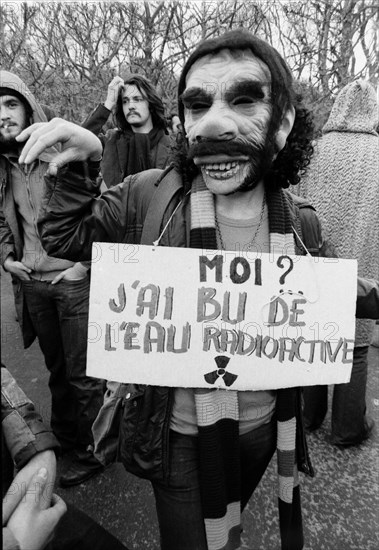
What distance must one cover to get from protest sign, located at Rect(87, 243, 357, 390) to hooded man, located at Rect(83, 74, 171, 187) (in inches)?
75.3

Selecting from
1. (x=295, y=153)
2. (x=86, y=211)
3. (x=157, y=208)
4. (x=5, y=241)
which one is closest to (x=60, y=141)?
(x=86, y=211)

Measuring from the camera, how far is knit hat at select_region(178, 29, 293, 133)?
1093 millimetres

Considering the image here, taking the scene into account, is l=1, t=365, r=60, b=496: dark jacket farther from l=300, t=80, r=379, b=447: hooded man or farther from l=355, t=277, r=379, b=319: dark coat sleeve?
l=300, t=80, r=379, b=447: hooded man

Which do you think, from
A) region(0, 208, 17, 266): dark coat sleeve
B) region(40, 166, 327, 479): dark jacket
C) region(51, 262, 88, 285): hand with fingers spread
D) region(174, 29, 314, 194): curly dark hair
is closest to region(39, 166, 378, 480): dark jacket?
region(40, 166, 327, 479): dark jacket

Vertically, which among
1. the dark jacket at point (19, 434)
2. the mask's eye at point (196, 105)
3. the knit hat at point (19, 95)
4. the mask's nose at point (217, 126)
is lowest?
the dark jacket at point (19, 434)

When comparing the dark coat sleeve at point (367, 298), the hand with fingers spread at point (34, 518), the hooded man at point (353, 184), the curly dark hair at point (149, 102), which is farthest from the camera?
the curly dark hair at point (149, 102)

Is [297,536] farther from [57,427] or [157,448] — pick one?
[57,427]

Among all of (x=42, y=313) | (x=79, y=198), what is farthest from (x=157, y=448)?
(x=42, y=313)

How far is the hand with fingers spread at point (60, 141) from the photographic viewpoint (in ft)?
3.12

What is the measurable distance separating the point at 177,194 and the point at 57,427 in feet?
5.55

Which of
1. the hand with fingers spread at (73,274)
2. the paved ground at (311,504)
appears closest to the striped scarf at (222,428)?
the paved ground at (311,504)

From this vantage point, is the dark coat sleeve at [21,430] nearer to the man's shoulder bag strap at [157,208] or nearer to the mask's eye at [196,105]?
the man's shoulder bag strap at [157,208]

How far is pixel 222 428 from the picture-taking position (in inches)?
44.4

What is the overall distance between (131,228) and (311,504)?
1.62 metres
